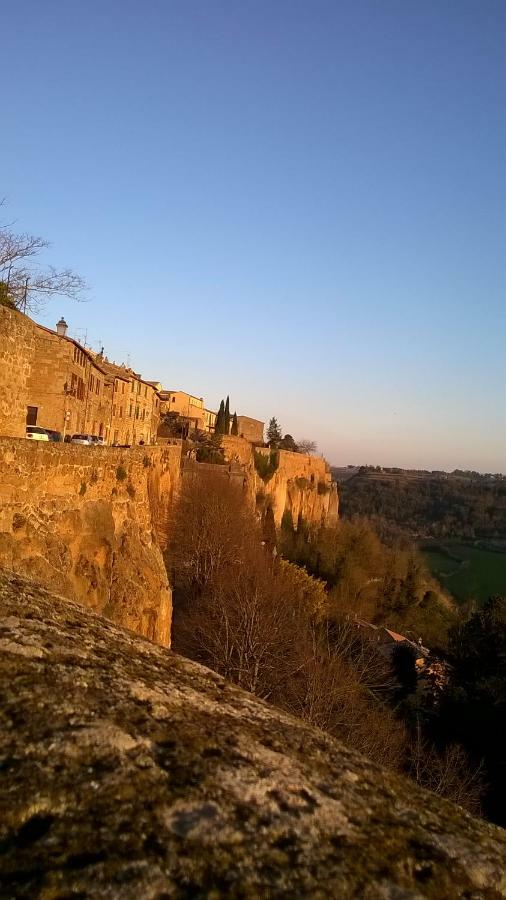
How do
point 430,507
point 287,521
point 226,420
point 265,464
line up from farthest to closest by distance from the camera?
point 430,507
point 226,420
point 287,521
point 265,464

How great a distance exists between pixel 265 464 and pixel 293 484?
29.4 ft

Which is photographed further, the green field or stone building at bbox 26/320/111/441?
the green field

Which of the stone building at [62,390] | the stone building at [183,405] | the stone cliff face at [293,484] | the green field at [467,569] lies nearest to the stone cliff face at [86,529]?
the stone building at [62,390]

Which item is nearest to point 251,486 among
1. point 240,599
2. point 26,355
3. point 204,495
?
point 204,495

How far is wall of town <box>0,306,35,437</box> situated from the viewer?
1154 centimetres

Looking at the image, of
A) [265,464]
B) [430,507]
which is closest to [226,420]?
[265,464]

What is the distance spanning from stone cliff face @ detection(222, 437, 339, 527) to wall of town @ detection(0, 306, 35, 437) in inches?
1205

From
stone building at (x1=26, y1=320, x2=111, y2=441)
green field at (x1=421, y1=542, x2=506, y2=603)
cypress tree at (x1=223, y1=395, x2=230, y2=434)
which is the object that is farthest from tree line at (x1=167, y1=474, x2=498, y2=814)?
green field at (x1=421, y1=542, x2=506, y2=603)

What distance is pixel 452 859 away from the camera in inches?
70.6

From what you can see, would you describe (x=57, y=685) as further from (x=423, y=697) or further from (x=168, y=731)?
(x=423, y=697)

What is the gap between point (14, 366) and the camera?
1188 centimetres

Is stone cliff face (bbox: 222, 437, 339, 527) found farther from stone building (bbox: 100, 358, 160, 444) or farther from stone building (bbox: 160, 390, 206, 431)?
stone building (bbox: 160, 390, 206, 431)

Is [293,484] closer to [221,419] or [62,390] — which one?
[221,419]

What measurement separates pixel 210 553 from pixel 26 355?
18005 mm
